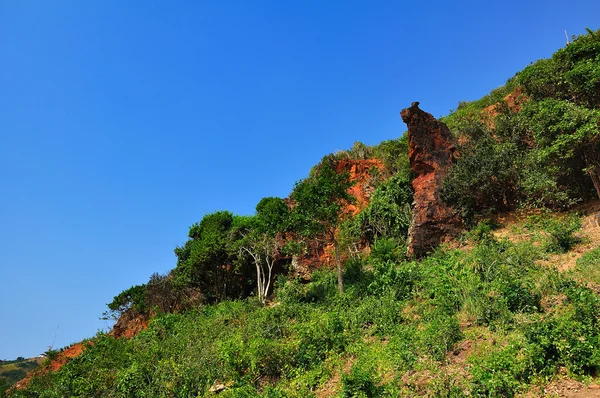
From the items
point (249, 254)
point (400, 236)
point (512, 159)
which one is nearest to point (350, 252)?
point (400, 236)

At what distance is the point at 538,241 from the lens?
11.1 metres

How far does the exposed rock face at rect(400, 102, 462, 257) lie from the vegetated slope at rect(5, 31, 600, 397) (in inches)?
23.1

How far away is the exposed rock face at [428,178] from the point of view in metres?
13.8

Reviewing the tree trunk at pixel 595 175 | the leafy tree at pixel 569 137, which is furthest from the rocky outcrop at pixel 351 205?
the tree trunk at pixel 595 175

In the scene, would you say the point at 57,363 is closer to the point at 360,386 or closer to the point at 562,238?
the point at 360,386

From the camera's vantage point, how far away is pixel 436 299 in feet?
30.4

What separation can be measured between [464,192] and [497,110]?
7.82 meters

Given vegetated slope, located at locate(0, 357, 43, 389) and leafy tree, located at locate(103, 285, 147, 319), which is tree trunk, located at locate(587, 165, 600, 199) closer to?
leafy tree, located at locate(103, 285, 147, 319)

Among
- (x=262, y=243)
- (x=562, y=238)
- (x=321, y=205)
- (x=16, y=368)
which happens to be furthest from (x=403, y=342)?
(x=16, y=368)

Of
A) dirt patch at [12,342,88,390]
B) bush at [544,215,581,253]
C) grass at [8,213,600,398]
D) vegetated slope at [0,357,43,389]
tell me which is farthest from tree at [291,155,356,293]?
vegetated slope at [0,357,43,389]

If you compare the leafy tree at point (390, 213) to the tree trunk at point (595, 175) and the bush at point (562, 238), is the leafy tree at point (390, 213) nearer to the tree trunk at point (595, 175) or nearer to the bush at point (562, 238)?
the bush at point (562, 238)

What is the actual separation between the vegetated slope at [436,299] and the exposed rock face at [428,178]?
1.93ft

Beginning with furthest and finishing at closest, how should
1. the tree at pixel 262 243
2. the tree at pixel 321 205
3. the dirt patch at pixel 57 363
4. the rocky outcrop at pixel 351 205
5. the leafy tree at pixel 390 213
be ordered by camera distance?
the dirt patch at pixel 57 363 < the rocky outcrop at pixel 351 205 < the leafy tree at pixel 390 213 < the tree at pixel 262 243 < the tree at pixel 321 205

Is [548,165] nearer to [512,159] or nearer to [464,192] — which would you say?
[512,159]
